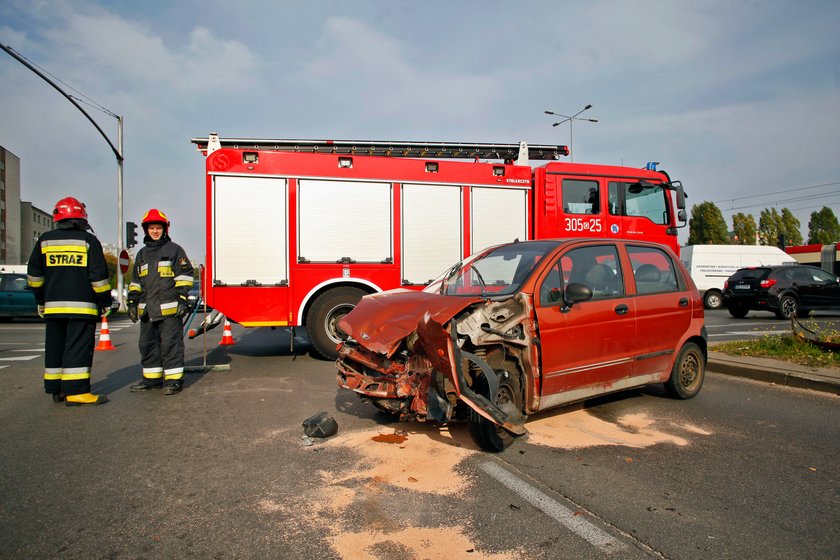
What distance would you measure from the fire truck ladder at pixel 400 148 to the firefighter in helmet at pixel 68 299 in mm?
2984

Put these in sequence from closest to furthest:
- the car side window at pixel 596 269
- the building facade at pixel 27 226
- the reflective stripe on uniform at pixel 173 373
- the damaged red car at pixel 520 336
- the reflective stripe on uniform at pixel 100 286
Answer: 1. the damaged red car at pixel 520 336
2. the car side window at pixel 596 269
3. the reflective stripe on uniform at pixel 100 286
4. the reflective stripe on uniform at pixel 173 373
5. the building facade at pixel 27 226

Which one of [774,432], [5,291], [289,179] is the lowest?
[774,432]

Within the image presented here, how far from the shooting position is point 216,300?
7812 millimetres

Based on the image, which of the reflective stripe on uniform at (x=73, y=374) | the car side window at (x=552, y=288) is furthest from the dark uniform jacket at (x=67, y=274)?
the car side window at (x=552, y=288)

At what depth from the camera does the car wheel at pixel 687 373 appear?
5.54 m

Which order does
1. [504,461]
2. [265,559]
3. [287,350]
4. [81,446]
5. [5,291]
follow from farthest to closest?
[5,291] → [287,350] → [81,446] → [504,461] → [265,559]

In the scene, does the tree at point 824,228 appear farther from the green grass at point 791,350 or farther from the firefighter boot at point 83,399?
the firefighter boot at point 83,399

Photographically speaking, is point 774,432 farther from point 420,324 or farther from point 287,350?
point 287,350

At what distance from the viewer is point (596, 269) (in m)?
4.98

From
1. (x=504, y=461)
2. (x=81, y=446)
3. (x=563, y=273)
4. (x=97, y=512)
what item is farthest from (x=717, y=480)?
(x=81, y=446)

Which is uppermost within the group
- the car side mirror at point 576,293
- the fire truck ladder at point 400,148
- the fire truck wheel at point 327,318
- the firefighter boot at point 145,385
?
the fire truck ladder at point 400,148

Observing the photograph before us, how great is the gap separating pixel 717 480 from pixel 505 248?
9.10ft

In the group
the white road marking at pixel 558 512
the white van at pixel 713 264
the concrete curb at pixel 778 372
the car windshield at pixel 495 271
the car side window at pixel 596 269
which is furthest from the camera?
the white van at pixel 713 264

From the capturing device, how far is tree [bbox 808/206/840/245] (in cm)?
5900
